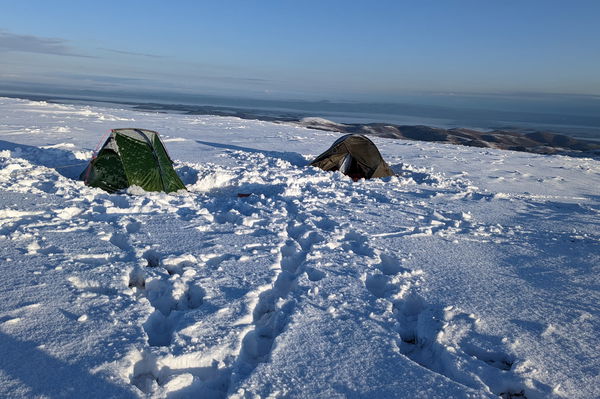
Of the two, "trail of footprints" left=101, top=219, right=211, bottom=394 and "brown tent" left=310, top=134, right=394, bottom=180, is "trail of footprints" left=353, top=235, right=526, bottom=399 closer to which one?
"trail of footprints" left=101, top=219, right=211, bottom=394

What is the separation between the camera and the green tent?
9.01 meters

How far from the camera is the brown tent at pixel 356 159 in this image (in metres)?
12.7

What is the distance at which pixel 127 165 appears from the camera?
9.01m

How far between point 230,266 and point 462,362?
3119 millimetres

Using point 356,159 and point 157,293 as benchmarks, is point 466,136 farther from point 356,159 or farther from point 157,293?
A: point 157,293

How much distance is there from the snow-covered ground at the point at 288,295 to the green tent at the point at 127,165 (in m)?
0.46

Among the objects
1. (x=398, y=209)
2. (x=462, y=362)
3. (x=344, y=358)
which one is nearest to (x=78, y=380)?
(x=344, y=358)

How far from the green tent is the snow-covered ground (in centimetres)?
46

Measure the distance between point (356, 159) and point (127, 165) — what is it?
21.6 ft

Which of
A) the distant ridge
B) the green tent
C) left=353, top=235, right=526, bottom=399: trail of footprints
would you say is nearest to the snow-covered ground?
left=353, top=235, right=526, bottom=399: trail of footprints

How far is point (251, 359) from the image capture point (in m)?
3.98

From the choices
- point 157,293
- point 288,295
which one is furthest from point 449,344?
point 157,293

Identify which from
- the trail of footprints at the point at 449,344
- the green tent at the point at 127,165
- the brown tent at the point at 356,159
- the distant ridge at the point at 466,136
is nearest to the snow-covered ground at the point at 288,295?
the trail of footprints at the point at 449,344

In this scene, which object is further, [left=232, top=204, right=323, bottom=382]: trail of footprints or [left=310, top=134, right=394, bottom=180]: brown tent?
[left=310, top=134, right=394, bottom=180]: brown tent
